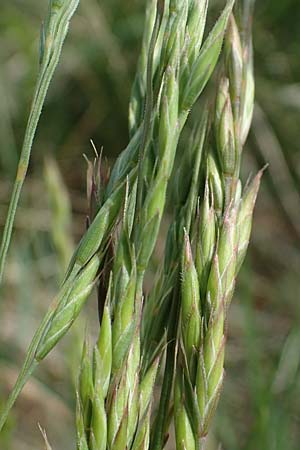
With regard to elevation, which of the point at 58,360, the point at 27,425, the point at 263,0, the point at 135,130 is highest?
the point at 263,0

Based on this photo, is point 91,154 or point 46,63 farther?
point 91,154

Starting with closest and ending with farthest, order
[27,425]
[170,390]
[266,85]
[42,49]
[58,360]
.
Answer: [42,49]
[170,390]
[58,360]
[27,425]
[266,85]

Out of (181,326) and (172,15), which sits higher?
(172,15)

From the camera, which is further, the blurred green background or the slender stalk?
the blurred green background

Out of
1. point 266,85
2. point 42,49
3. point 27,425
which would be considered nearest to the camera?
point 42,49

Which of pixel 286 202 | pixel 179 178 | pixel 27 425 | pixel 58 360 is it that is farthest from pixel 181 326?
pixel 286 202

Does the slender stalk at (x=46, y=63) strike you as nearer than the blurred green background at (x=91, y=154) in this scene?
Yes

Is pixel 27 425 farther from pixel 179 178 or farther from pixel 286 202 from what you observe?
pixel 179 178

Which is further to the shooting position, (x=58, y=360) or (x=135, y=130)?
(x=58, y=360)
